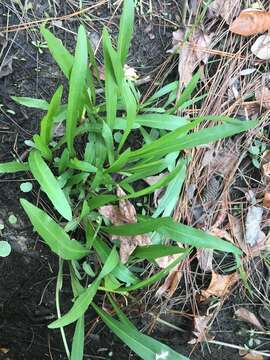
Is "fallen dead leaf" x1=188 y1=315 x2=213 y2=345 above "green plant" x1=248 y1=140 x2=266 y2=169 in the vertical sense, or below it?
below

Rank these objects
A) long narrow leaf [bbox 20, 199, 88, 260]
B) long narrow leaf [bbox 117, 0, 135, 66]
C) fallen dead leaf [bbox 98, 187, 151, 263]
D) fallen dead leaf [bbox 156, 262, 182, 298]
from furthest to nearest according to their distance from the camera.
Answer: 1. fallen dead leaf [bbox 156, 262, 182, 298]
2. fallen dead leaf [bbox 98, 187, 151, 263]
3. long narrow leaf [bbox 117, 0, 135, 66]
4. long narrow leaf [bbox 20, 199, 88, 260]

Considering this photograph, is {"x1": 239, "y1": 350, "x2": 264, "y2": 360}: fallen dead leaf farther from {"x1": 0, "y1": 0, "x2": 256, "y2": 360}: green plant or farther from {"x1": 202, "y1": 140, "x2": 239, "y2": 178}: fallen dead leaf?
{"x1": 202, "y1": 140, "x2": 239, "y2": 178}: fallen dead leaf

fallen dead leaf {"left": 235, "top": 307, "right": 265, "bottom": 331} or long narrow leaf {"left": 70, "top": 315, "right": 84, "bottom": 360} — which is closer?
long narrow leaf {"left": 70, "top": 315, "right": 84, "bottom": 360}

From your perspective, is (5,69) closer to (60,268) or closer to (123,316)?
(60,268)

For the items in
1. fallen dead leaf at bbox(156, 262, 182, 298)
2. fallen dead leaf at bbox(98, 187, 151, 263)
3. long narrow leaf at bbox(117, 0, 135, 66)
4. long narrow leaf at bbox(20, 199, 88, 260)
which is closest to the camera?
long narrow leaf at bbox(20, 199, 88, 260)

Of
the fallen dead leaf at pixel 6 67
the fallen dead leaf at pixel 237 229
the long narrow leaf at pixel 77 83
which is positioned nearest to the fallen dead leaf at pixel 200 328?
the fallen dead leaf at pixel 237 229

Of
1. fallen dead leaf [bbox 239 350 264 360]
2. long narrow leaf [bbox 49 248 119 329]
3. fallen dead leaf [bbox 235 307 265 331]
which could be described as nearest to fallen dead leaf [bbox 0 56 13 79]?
long narrow leaf [bbox 49 248 119 329]

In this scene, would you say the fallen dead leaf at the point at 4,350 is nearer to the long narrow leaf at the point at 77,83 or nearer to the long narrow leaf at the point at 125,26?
the long narrow leaf at the point at 77,83

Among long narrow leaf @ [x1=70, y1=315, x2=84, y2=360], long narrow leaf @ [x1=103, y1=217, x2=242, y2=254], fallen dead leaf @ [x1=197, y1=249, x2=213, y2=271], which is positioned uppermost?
long narrow leaf @ [x1=103, y1=217, x2=242, y2=254]
